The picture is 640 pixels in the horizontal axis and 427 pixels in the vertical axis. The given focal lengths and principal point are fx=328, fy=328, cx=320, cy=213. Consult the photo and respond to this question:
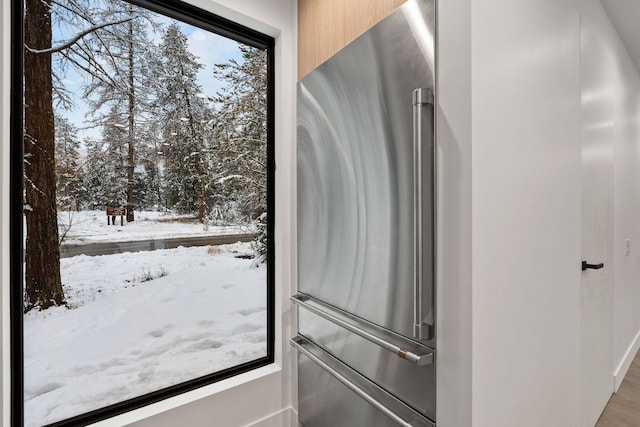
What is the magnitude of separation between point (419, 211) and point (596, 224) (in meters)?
1.48

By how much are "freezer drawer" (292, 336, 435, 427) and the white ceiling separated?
8.45ft

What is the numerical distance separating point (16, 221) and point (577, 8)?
2.59m

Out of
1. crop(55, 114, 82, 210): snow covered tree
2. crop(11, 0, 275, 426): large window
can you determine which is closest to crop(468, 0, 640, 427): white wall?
crop(11, 0, 275, 426): large window

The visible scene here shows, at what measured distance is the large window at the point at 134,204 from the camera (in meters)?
1.25

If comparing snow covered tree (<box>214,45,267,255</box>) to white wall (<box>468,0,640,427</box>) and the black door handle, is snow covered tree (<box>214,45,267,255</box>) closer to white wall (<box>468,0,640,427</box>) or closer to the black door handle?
white wall (<box>468,0,640,427</box>)

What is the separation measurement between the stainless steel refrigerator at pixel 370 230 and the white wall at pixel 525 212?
0.46 feet

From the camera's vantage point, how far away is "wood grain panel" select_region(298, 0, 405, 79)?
129cm

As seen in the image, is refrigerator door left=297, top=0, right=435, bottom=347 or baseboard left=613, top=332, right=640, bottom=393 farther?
baseboard left=613, top=332, right=640, bottom=393

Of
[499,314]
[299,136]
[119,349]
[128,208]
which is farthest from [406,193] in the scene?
[119,349]

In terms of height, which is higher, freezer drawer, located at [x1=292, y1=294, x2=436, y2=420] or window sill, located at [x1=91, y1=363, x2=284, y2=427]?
freezer drawer, located at [x1=292, y1=294, x2=436, y2=420]

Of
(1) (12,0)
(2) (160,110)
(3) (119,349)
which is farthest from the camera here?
(2) (160,110)

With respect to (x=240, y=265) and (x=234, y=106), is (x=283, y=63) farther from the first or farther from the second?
(x=240, y=265)

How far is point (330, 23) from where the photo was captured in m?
1.51

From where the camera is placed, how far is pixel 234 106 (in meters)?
1.73
